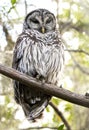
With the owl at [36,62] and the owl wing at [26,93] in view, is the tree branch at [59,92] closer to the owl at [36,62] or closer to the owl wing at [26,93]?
the owl at [36,62]

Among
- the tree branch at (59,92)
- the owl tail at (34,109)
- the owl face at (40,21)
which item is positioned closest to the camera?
the tree branch at (59,92)

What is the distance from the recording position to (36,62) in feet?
16.1

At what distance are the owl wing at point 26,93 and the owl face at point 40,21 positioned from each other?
187 millimetres

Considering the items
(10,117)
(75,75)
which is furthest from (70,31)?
(10,117)

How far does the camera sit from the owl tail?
4.85m

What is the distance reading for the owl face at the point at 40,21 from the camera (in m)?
5.21

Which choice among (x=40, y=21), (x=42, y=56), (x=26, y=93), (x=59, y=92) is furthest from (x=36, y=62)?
(x=59, y=92)

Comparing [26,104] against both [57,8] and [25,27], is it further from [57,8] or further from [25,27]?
[57,8]

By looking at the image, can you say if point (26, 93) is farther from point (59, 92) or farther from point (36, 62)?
point (59, 92)

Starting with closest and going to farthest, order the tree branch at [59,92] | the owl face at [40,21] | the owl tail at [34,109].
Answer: the tree branch at [59,92], the owl tail at [34,109], the owl face at [40,21]

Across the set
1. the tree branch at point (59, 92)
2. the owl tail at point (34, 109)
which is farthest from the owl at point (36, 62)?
the tree branch at point (59, 92)

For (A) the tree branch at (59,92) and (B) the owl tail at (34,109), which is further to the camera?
(B) the owl tail at (34,109)

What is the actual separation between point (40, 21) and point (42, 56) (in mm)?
494

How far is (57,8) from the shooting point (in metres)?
6.25
